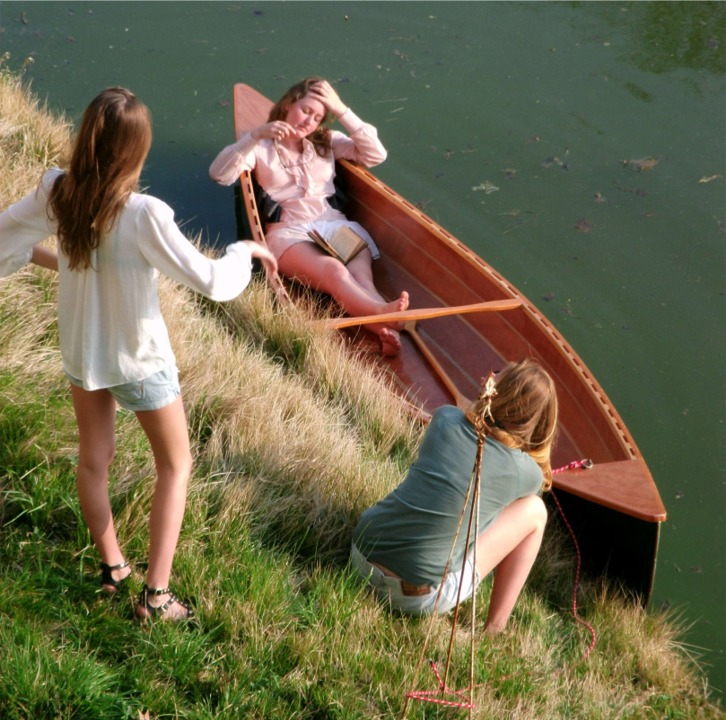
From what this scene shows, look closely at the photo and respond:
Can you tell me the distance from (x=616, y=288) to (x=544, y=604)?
2969mm

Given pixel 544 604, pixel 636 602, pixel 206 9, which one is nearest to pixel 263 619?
pixel 544 604

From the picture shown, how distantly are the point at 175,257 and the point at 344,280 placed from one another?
3.39 m

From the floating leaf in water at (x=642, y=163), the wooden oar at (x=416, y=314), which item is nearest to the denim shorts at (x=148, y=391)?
the wooden oar at (x=416, y=314)

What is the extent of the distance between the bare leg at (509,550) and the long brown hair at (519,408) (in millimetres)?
309

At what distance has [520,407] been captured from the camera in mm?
3516

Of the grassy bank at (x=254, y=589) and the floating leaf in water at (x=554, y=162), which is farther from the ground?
the floating leaf in water at (x=554, y=162)

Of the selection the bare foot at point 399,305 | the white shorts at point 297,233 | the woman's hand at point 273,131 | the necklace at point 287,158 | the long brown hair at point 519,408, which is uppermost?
the woman's hand at point 273,131

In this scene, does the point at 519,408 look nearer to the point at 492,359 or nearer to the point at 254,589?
the point at 254,589

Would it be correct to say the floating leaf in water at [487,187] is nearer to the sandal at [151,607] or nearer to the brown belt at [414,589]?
the brown belt at [414,589]

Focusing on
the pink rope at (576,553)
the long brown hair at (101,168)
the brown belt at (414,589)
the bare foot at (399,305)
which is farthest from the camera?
the bare foot at (399,305)

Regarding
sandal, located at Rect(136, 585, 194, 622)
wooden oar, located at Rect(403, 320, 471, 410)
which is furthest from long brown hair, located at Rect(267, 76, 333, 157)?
sandal, located at Rect(136, 585, 194, 622)

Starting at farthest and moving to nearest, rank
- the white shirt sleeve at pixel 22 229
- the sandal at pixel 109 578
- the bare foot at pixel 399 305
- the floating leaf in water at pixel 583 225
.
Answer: the floating leaf in water at pixel 583 225 < the bare foot at pixel 399 305 < the sandal at pixel 109 578 < the white shirt sleeve at pixel 22 229

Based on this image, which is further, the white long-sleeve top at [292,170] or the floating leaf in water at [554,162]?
the floating leaf in water at [554,162]

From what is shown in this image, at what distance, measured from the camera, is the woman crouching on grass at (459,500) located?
11.5ft
